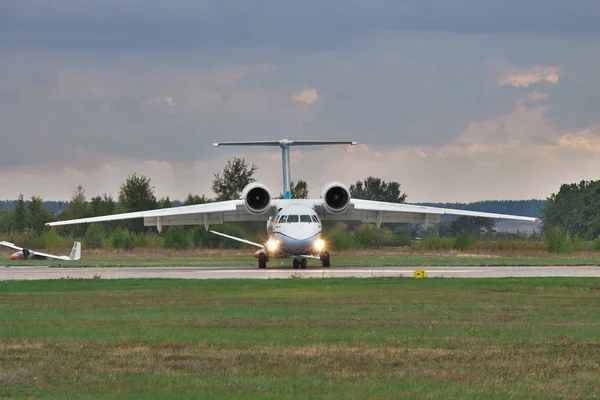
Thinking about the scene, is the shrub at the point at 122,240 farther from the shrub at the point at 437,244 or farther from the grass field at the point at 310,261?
the shrub at the point at 437,244

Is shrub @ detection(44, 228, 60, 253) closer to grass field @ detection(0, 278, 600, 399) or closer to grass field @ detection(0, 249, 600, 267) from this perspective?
grass field @ detection(0, 249, 600, 267)

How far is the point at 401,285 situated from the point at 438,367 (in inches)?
608

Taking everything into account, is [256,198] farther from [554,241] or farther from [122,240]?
[554,241]

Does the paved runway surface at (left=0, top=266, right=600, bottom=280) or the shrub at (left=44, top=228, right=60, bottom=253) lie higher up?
the shrub at (left=44, top=228, right=60, bottom=253)

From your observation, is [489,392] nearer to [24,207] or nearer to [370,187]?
[24,207]

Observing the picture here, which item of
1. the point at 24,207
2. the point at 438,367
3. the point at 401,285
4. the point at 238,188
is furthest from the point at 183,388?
the point at 24,207

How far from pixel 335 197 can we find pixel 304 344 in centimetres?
3142

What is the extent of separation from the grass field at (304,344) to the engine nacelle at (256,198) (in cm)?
1920

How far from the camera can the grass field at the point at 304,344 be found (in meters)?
11.7

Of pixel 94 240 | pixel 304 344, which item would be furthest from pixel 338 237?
pixel 304 344

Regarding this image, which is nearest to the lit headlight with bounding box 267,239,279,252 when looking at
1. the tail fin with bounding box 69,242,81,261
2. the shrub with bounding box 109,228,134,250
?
the tail fin with bounding box 69,242,81,261

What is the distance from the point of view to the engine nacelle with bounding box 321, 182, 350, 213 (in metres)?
46.4

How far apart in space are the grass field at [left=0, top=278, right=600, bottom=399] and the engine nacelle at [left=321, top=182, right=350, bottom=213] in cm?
2009

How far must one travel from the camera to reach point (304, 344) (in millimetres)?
15266
